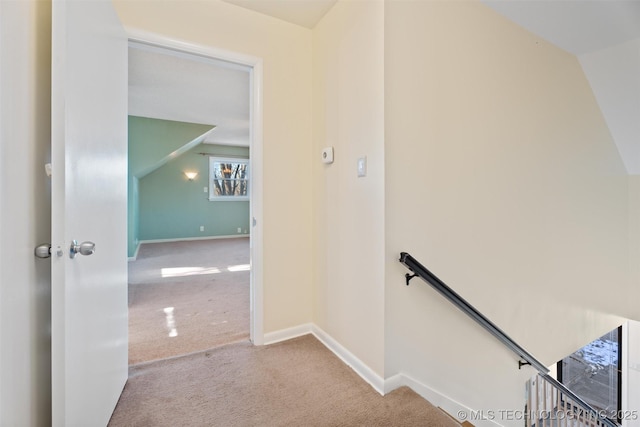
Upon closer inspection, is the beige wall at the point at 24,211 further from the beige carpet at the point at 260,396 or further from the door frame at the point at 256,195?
the door frame at the point at 256,195

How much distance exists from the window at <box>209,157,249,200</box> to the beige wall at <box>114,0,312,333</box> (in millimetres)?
6149

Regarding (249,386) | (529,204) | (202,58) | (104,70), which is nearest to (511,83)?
(529,204)

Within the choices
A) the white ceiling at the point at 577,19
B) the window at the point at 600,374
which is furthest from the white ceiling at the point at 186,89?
the window at the point at 600,374

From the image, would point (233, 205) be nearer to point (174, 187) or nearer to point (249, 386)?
point (174, 187)

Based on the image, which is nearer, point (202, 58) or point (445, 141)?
point (445, 141)

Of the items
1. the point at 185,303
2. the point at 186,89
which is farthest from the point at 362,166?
the point at 186,89

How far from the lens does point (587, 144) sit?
9.38 ft

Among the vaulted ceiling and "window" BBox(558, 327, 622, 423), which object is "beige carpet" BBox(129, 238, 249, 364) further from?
"window" BBox(558, 327, 622, 423)

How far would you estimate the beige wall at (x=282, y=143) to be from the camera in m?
1.95

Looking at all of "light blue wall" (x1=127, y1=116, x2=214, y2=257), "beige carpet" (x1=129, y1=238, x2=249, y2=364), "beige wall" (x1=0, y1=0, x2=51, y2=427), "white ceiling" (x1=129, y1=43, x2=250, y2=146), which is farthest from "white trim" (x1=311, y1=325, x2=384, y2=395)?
"light blue wall" (x1=127, y1=116, x2=214, y2=257)

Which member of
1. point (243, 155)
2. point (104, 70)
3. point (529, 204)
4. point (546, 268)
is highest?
point (243, 155)

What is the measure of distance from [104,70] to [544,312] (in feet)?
12.0

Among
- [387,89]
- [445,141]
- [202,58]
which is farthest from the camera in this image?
[202,58]

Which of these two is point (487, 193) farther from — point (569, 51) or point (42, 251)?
point (42, 251)
